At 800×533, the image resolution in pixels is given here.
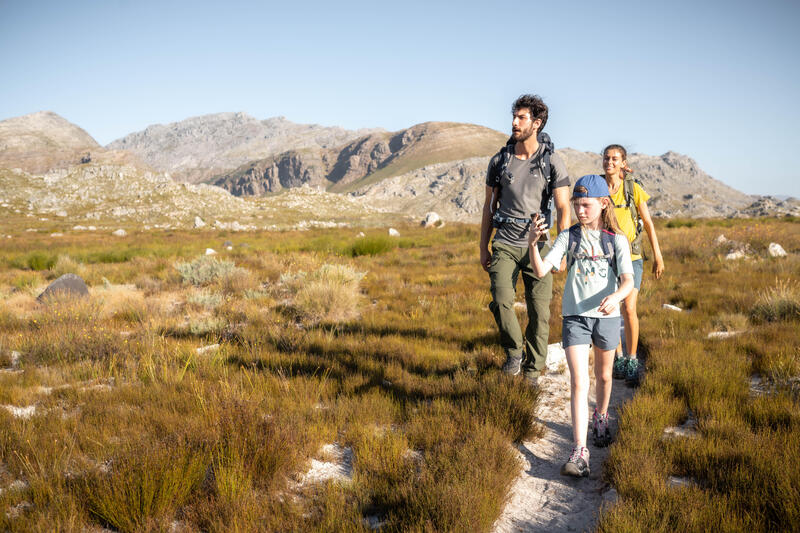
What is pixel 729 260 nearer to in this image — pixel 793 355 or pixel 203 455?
pixel 793 355

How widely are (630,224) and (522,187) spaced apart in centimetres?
132

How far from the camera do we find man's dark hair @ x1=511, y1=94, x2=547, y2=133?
378 cm

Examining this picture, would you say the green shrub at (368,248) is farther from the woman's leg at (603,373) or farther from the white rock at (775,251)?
the woman's leg at (603,373)

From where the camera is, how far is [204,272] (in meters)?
9.82

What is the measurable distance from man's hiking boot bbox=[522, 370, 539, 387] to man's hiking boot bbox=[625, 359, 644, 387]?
111 centimetres

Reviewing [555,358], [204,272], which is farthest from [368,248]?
[555,358]

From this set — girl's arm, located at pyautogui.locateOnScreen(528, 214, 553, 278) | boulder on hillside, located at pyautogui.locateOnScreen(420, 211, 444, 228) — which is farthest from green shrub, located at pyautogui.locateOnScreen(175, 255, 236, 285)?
boulder on hillside, located at pyautogui.locateOnScreen(420, 211, 444, 228)

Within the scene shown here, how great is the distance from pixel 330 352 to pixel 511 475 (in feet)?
9.41

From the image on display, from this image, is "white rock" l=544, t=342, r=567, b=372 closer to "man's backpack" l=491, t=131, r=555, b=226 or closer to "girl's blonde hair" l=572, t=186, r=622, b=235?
"man's backpack" l=491, t=131, r=555, b=226

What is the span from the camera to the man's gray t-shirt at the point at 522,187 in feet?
12.6

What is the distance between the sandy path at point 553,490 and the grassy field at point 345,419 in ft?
0.49

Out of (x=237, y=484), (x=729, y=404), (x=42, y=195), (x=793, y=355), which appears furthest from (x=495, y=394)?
(x=42, y=195)

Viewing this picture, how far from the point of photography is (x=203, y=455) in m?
2.49

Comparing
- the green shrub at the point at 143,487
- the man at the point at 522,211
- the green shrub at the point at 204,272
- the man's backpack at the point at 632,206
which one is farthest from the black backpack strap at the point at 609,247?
the green shrub at the point at 204,272
